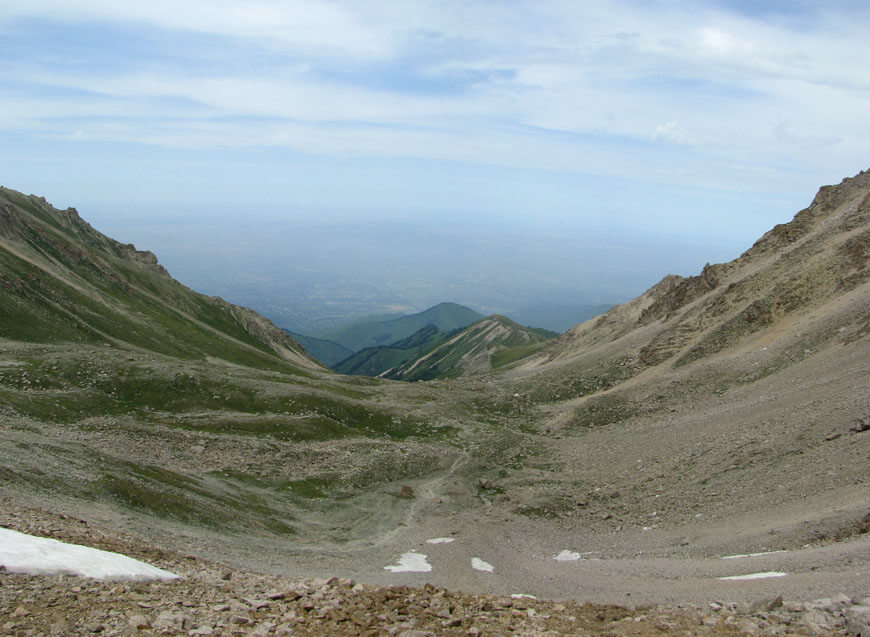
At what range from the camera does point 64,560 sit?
51.7 ft

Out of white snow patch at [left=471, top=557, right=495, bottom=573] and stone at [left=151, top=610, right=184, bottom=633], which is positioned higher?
stone at [left=151, top=610, right=184, bottom=633]

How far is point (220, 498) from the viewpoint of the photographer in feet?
120

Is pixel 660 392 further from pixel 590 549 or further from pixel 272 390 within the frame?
pixel 272 390

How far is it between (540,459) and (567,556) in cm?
2341

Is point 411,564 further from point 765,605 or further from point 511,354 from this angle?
point 511,354

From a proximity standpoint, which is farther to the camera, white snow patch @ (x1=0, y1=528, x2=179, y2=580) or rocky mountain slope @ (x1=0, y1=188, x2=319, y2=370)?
rocky mountain slope @ (x1=0, y1=188, x2=319, y2=370)

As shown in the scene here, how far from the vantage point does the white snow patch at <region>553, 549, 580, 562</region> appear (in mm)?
30730

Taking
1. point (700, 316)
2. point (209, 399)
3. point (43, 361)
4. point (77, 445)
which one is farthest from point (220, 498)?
point (700, 316)

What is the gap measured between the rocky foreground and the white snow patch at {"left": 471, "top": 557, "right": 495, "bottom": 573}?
39.0 feet

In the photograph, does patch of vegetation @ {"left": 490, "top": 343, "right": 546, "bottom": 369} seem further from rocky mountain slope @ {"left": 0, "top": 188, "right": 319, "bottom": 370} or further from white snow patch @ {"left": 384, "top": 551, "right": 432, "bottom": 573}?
white snow patch @ {"left": 384, "top": 551, "right": 432, "bottom": 573}

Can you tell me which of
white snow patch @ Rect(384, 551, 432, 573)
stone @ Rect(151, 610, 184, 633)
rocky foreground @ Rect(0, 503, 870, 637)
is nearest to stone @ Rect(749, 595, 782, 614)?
rocky foreground @ Rect(0, 503, 870, 637)

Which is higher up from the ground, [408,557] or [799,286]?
[799,286]

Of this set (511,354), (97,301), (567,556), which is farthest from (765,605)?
(511,354)

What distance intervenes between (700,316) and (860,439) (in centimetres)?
4730
